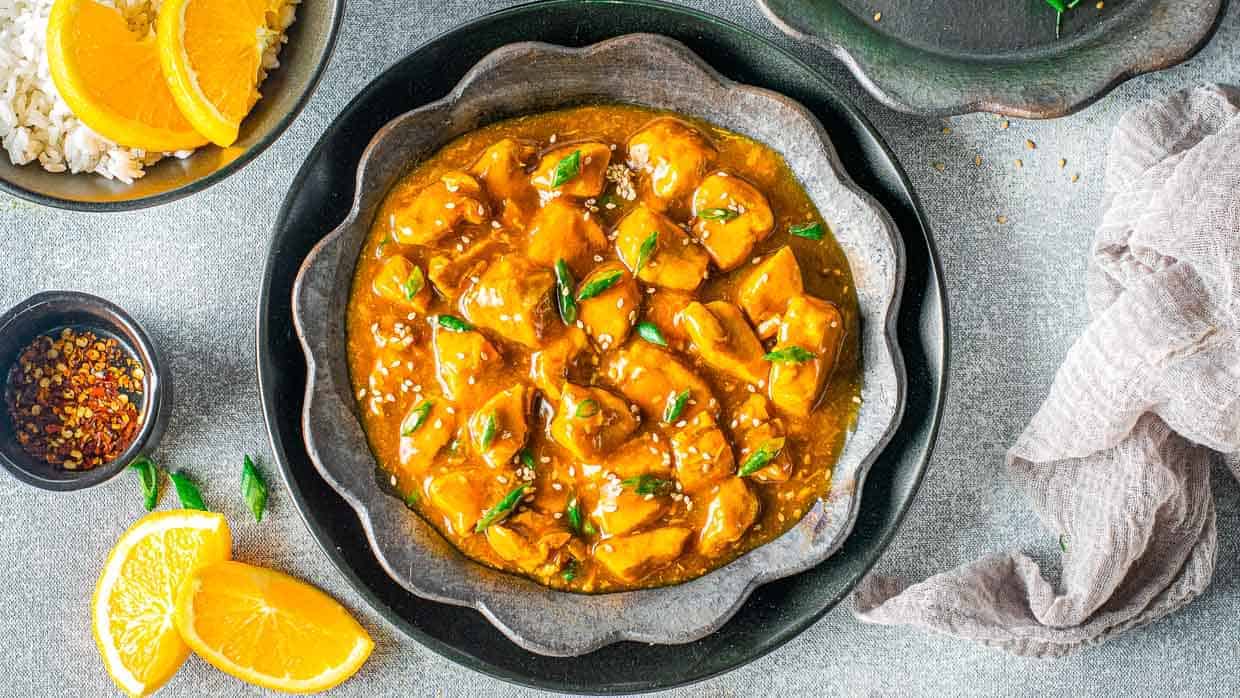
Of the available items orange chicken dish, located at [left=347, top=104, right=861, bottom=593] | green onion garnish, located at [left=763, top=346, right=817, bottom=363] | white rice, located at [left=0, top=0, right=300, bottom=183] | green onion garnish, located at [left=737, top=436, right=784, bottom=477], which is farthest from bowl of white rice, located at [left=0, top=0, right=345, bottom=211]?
green onion garnish, located at [left=737, top=436, right=784, bottom=477]

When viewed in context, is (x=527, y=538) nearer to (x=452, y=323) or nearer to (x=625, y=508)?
(x=625, y=508)

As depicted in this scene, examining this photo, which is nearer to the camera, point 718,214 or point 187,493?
point 718,214

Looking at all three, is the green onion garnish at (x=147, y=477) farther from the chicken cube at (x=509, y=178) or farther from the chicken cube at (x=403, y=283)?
the chicken cube at (x=509, y=178)

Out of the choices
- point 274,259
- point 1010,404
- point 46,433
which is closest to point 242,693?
point 46,433

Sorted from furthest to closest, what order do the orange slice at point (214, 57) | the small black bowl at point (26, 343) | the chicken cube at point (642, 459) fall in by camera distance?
the small black bowl at point (26, 343), the chicken cube at point (642, 459), the orange slice at point (214, 57)

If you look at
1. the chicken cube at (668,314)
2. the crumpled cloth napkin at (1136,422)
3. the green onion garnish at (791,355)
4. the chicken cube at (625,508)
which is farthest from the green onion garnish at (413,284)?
the crumpled cloth napkin at (1136,422)

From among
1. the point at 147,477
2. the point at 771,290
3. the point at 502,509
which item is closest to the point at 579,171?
the point at 771,290
